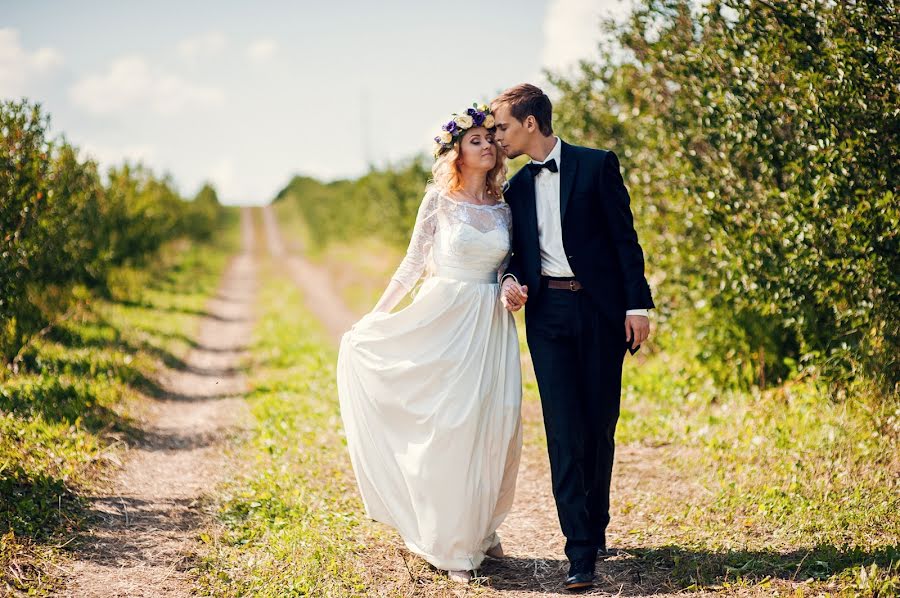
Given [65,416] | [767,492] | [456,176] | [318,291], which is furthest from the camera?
[318,291]

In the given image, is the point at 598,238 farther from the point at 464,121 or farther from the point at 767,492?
the point at 767,492

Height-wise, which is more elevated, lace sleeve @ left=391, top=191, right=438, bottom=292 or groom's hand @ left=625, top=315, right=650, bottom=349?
lace sleeve @ left=391, top=191, right=438, bottom=292

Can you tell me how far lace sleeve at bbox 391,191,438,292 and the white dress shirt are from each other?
67cm

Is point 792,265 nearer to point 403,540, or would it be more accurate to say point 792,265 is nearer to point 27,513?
point 403,540

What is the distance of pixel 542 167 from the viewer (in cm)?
417

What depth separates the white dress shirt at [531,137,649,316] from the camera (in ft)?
13.4

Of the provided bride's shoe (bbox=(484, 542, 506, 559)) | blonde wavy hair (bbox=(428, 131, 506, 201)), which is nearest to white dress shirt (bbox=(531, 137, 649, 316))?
blonde wavy hair (bbox=(428, 131, 506, 201))

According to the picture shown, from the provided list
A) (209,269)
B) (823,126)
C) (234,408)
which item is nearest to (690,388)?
(823,126)

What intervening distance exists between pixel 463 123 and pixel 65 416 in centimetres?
430

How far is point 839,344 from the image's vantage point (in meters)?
6.19

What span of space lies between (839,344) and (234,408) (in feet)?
19.0

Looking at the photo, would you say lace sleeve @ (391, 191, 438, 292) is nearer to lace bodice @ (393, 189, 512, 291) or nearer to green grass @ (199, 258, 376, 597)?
lace bodice @ (393, 189, 512, 291)

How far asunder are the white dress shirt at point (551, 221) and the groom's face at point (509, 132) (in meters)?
0.14

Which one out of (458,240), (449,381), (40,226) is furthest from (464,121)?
(40,226)
